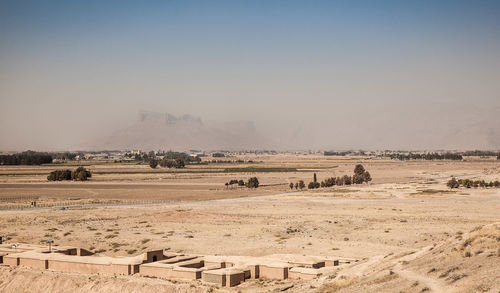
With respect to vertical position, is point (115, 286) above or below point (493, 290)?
below

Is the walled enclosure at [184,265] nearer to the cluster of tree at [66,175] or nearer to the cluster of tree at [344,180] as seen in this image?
the cluster of tree at [344,180]

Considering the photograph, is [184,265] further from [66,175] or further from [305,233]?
[66,175]

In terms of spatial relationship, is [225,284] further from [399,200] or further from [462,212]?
Answer: [399,200]

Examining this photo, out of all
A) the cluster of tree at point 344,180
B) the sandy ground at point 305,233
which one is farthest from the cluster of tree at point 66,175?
the cluster of tree at point 344,180

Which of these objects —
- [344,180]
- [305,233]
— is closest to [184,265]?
[305,233]

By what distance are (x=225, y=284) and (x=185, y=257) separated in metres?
4.90

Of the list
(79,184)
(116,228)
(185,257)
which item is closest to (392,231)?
(185,257)

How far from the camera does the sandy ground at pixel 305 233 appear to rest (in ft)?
73.2

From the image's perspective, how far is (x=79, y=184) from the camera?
321ft

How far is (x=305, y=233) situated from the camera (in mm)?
42625

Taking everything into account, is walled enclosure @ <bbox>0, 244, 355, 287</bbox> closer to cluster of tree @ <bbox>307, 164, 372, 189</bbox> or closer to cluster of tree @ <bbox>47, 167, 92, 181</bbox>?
cluster of tree @ <bbox>307, 164, 372, 189</bbox>

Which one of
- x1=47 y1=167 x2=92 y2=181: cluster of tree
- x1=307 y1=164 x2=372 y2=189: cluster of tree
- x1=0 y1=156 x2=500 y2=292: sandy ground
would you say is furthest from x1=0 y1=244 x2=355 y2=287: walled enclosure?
x1=47 y1=167 x2=92 y2=181: cluster of tree

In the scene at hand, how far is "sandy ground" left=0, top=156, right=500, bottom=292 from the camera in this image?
2231cm

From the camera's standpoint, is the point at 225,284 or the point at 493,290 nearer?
the point at 493,290
